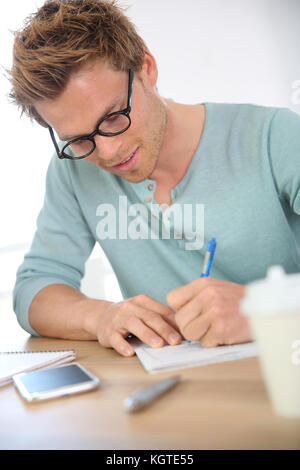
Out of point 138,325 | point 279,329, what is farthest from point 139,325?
point 279,329

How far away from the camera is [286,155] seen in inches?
42.9

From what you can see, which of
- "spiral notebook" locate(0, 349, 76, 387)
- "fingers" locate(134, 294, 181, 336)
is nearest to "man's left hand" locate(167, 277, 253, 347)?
"fingers" locate(134, 294, 181, 336)

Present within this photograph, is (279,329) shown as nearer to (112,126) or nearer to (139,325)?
(139,325)

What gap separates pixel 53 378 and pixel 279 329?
402 mm

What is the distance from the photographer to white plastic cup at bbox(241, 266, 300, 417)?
405 millimetres

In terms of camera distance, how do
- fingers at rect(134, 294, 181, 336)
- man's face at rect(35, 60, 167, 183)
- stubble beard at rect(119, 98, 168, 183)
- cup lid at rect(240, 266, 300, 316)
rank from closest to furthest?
cup lid at rect(240, 266, 300, 316) < fingers at rect(134, 294, 181, 336) < man's face at rect(35, 60, 167, 183) < stubble beard at rect(119, 98, 168, 183)

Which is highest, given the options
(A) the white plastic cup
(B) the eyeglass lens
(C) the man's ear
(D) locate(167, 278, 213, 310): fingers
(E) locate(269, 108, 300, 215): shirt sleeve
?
(C) the man's ear

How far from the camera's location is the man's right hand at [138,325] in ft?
2.80

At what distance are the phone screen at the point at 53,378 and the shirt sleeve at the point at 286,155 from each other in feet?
2.09

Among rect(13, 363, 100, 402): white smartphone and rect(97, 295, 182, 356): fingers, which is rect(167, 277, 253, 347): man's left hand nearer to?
rect(97, 295, 182, 356): fingers

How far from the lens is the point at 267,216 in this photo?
115 centimetres

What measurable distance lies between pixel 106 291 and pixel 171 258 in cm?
237

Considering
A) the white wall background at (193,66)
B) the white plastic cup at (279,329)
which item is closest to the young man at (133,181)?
the white plastic cup at (279,329)

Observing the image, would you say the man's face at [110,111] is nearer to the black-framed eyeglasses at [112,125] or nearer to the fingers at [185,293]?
the black-framed eyeglasses at [112,125]
